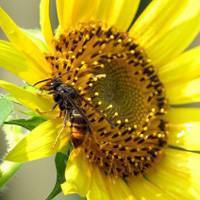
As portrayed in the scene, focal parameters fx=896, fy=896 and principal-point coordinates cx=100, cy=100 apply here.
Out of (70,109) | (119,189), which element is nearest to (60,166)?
(70,109)

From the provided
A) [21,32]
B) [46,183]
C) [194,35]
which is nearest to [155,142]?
[194,35]

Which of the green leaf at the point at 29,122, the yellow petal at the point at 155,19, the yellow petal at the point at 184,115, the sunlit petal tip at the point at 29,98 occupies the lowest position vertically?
the yellow petal at the point at 184,115

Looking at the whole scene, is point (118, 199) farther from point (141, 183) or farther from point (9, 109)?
point (9, 109)

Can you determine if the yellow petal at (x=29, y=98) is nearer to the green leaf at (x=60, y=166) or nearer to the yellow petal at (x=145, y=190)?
the green leaf at (x=60, y=166)

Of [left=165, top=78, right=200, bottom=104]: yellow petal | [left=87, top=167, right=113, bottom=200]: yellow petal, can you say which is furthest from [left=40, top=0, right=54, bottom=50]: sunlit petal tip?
[left=165, top=78, right=200, bottom=104]: yellow petal

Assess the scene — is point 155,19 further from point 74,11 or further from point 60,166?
point 60,166

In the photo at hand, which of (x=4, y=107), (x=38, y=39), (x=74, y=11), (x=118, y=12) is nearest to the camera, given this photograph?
(x=4, y=107)

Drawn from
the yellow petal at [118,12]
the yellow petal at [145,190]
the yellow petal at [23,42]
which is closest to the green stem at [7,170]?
the yellow petal at [23,42]

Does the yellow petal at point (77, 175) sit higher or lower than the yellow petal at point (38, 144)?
lower
